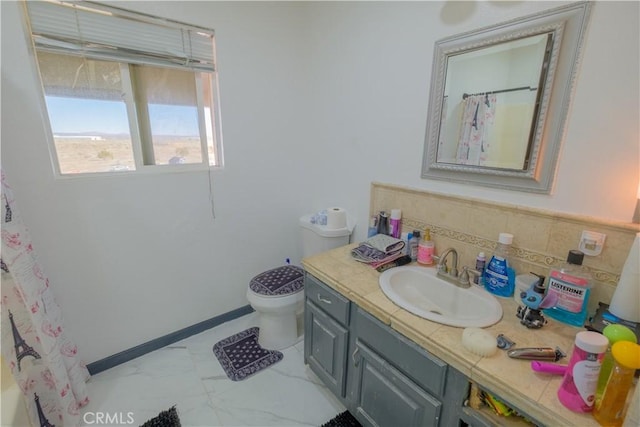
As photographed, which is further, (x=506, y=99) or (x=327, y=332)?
(x=327, y=332)

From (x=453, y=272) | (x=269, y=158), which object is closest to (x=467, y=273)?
(x=453, y=272)

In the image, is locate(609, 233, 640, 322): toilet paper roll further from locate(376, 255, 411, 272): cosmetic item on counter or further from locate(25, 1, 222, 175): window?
locate(25, 1, 222, 175): window

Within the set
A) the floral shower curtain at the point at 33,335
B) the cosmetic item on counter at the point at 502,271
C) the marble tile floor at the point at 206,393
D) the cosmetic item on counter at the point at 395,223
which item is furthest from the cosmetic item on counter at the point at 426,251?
the floral shower curtain at the point at 33,335

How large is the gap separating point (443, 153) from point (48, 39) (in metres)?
1.90

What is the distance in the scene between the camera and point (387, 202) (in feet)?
5.39

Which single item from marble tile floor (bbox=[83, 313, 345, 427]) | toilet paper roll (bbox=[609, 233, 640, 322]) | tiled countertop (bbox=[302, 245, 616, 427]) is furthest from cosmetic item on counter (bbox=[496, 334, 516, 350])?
marble tile floor (bbox=[83, 313, 345, 427])

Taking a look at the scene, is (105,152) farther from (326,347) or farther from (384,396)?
(384,396)

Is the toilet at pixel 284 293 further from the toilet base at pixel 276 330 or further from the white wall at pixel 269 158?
the white wall at pixel 269 158

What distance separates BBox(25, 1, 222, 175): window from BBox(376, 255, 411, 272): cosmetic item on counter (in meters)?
1.30

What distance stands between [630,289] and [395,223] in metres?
0.90

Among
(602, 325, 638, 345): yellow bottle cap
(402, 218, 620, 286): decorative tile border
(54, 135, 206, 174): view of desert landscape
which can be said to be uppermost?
(54, 135, 206, 174): view of desert landscape

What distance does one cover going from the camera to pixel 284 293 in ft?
5.79

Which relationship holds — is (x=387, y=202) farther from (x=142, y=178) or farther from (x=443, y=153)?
(x=142, y=178)

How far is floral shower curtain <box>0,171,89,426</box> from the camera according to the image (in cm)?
116
